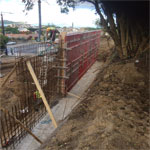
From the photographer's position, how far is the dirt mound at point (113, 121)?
2.90 m

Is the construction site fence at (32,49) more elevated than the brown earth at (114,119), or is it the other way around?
the construction site fence at (32,49)

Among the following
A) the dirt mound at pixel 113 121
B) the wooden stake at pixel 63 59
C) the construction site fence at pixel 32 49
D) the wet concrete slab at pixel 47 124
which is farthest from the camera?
the construction site fence at pixel 32 49

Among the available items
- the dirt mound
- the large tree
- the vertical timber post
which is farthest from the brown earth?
the vertical timber post

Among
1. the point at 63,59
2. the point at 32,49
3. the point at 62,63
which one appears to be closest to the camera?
the point at 63,59

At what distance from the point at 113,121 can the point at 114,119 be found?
0.09 m

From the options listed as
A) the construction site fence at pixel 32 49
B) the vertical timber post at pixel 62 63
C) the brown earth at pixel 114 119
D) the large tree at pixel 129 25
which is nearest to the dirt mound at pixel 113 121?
the brown earth at pixel 114 119

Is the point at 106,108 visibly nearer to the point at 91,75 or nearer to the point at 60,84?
the point at 60,84

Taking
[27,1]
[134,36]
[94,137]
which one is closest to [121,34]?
[134,36]

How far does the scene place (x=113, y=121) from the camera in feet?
11.5

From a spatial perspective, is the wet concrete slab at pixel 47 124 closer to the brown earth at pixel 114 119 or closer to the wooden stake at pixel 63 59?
the wooden stake at pixel 63 59

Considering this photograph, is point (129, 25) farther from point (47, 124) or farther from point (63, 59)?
point (47, 124)

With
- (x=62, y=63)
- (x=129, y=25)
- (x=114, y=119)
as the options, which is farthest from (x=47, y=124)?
(x=129, y=25)

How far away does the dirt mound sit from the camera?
114 inches

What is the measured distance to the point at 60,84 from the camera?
9.18 meters
